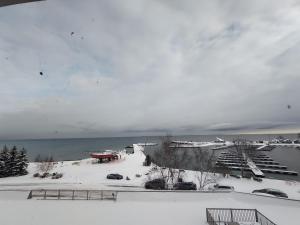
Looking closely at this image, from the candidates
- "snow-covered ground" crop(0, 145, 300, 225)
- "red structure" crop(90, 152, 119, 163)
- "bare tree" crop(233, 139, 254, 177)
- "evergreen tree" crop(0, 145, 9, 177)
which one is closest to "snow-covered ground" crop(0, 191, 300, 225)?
"snow-covered ground" crop(0, 145, 300, 225)

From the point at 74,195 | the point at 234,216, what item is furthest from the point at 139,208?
the point at 234,216

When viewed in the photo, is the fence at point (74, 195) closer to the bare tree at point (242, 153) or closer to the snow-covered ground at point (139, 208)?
the snow-covered ground at point (139, 208)

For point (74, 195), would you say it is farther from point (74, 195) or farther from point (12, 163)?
point (12, 163)

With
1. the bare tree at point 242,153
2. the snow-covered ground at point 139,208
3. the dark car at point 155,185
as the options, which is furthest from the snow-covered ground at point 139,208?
the bare tree at point 242,153

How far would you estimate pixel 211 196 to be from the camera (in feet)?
44.7

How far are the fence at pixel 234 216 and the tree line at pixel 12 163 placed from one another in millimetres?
34465

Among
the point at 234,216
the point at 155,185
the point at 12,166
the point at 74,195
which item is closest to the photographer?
the point at 234,216

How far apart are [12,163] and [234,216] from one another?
35885 mm

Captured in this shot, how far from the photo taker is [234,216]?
11.1 metres

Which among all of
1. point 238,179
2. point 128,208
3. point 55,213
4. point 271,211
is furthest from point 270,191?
point 55,213

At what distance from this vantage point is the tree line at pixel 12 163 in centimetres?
3397

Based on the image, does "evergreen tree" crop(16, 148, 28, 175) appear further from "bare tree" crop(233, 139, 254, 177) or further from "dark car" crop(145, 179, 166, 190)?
"bare tree" crop(233, 139, 254, 177)

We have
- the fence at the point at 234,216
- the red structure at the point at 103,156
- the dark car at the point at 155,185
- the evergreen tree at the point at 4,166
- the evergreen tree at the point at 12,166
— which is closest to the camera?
the fence at the point at 234,216

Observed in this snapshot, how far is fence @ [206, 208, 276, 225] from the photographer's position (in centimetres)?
1038
